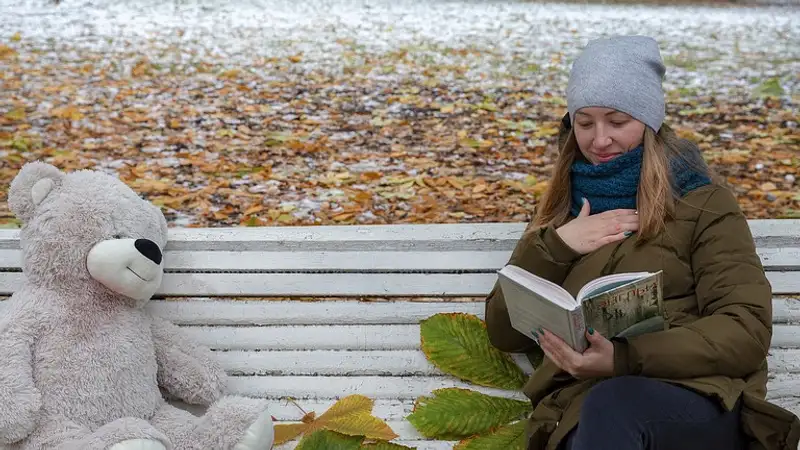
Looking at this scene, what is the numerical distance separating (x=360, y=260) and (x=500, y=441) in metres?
0.75

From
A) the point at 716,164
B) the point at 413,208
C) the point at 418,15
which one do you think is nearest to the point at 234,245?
the point at 413,208

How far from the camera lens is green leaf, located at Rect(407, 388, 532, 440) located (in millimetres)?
2391

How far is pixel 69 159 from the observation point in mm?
3596

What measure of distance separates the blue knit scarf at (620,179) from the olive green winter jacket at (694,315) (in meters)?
0.05

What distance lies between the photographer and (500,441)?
2.35m

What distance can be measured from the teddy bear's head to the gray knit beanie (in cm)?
122

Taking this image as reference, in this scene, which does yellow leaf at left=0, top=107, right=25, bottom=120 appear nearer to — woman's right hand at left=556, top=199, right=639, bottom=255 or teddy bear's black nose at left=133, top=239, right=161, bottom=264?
teddy bear's black nose at left=133, top=239, right=161, bottom=264

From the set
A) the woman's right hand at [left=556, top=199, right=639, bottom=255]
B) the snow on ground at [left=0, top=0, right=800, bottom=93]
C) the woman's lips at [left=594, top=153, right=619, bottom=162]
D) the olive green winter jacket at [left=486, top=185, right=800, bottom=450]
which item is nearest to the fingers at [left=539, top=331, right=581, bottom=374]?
the olive green winter jacket at [left=486, top=185, right=800, bottom=450]

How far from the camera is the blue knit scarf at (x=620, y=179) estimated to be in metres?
2.18

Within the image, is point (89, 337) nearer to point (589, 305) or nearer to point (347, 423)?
point (347, 423)

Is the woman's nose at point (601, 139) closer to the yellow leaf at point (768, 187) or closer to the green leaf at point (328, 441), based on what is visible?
the green leaf at point (328, 441)

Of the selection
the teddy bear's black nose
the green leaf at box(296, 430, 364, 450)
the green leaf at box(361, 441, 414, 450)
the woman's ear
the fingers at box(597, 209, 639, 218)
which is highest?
the woman's ear

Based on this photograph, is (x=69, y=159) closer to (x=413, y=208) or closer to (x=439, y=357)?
(x=413, y=208)

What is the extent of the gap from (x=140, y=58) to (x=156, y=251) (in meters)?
1.85
